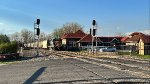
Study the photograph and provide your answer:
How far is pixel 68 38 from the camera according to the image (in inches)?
5108

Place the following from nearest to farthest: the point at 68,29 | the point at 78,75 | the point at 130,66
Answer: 1. the point at 78,75
2. the point at 130,66
3. the point at 68,29

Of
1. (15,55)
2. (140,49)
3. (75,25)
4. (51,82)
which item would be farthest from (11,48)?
(75,25)

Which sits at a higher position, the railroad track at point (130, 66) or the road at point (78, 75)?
the railroad track at point (130, 66)

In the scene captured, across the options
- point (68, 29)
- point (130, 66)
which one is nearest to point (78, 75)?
point (130, 66)

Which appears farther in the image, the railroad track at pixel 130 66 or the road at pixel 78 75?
the railroad track at pixel 130 66

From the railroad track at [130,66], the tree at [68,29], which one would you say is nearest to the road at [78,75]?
the railroad track at [130,66]

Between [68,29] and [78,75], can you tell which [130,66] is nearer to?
[78,75]

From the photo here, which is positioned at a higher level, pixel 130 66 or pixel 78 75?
pixel 130 66

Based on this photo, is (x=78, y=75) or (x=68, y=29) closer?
(x=78, y=75)

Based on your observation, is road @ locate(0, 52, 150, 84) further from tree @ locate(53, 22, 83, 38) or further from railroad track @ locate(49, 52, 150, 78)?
tree @ locate(53, 22, 83, 38)

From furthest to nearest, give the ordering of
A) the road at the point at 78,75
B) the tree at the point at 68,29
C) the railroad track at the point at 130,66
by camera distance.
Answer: the tree at the point at 68,29, the railroad track at the point at 130,66, the road at the point at 78,75

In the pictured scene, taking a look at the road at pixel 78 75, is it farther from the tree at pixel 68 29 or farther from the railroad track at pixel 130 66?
the tree at pixel 68 29

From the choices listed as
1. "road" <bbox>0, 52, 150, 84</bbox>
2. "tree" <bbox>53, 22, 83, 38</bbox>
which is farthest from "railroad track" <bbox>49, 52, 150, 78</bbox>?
"tree" <bbox>53, 22, 83, 38</bbox>

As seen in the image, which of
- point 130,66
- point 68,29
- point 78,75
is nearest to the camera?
point 78,75
